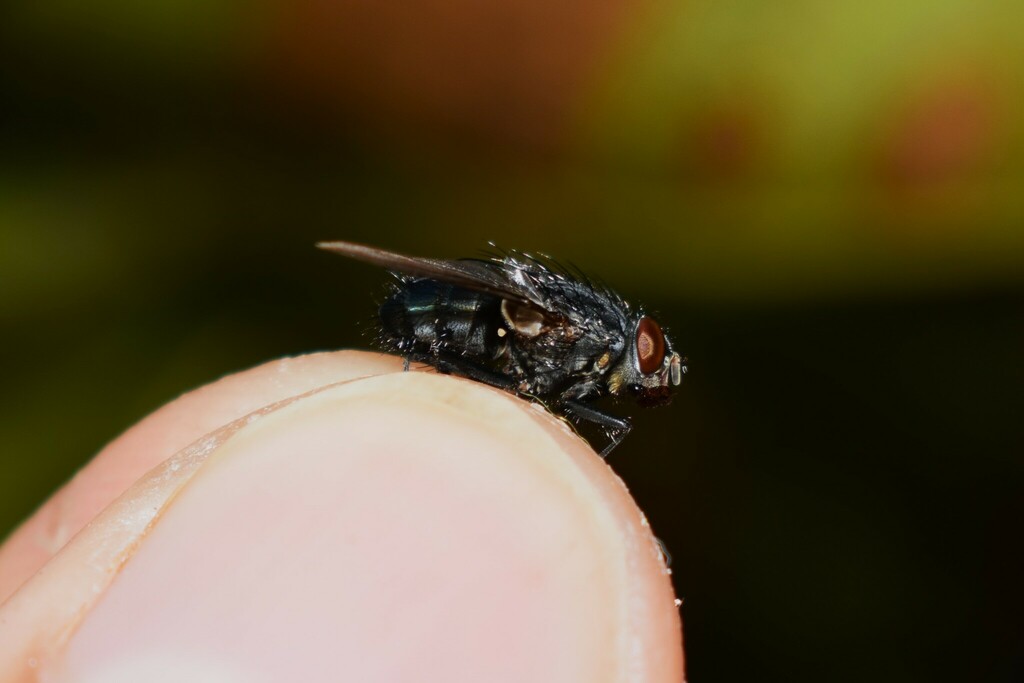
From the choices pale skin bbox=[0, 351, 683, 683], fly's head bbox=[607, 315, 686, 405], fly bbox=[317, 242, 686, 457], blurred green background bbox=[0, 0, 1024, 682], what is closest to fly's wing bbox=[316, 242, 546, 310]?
fly bbox=[317, 242, 686, 457]

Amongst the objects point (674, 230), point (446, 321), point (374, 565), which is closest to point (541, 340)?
point (446, 321)

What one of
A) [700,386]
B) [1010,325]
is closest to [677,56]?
[700,386]

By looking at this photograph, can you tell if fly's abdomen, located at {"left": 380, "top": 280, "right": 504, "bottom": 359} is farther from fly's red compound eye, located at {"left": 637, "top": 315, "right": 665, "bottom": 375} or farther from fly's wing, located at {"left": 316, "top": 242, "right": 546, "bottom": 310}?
fly's red compound eye, located at {"left": 637, "top": 315, "right": 665, "bottom": 375}

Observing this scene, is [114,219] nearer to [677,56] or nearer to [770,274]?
[677,56]

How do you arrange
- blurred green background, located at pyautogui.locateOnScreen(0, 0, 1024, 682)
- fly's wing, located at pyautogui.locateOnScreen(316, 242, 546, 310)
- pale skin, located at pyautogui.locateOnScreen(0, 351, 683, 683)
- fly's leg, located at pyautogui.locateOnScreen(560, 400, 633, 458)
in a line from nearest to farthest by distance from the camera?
pale skin, located at pyautogui.locateOnScreen(0, 351, 683, 683), fly's wing, located at pyautogui.locateOnScreen(316, 242, 546, 310), fly's leg, located at pyautogui.locateOnScreen(560, 400, 633, 458), blurred green background, located at pyautogui.locateOnScreen(0, 0, 1024, 682)

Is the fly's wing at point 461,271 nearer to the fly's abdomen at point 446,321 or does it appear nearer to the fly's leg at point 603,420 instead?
the fly's abdomen at point 446,321

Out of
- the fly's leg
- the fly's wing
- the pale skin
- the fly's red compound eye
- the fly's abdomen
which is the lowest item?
the pale skin

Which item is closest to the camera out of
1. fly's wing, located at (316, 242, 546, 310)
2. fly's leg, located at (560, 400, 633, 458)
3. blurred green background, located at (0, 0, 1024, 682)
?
fly's wing, located at (316, 242, 546, 310)
